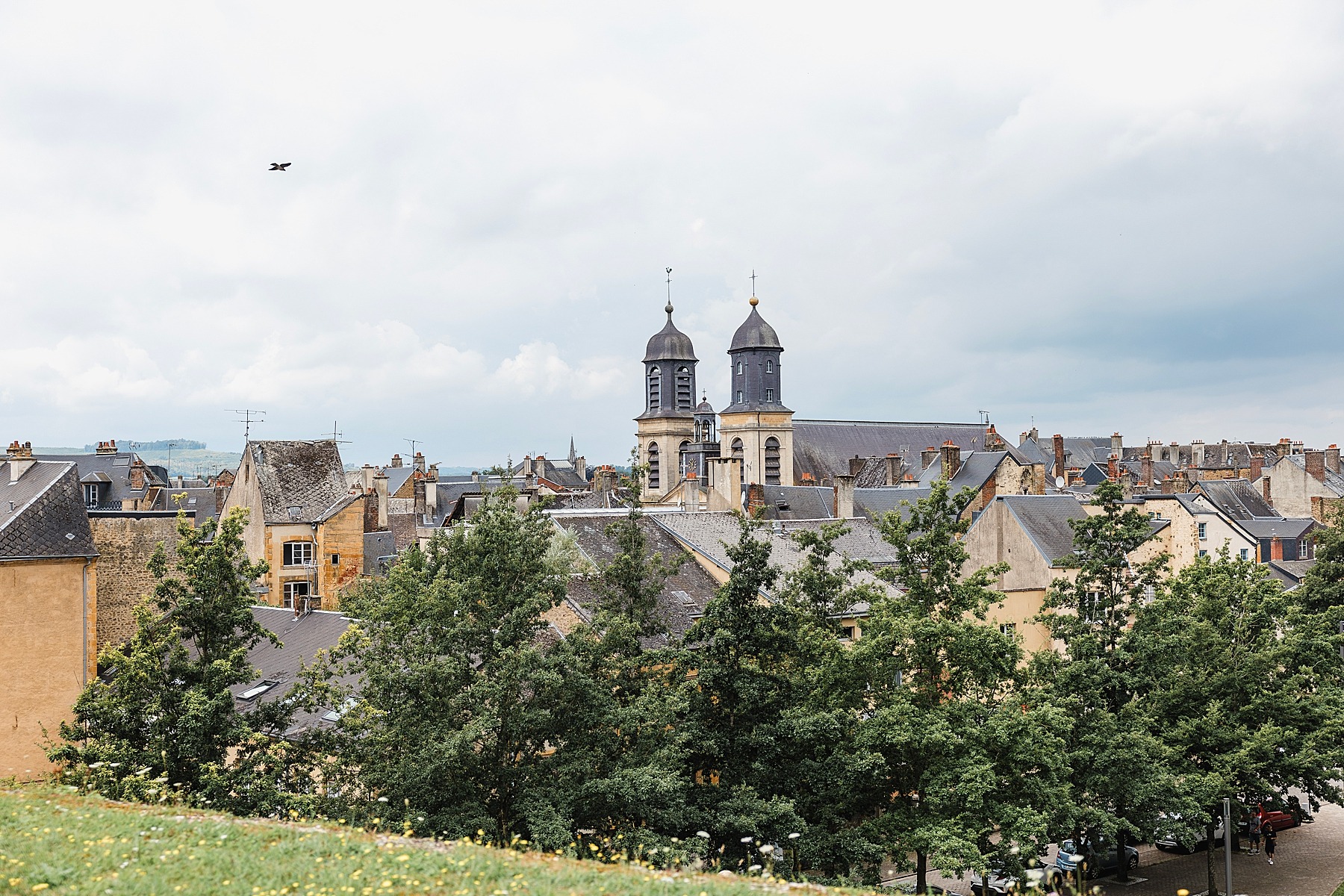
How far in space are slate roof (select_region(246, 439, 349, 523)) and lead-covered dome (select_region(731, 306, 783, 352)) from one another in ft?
164

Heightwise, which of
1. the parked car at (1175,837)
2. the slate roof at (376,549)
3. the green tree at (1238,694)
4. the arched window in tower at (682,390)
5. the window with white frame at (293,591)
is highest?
the arched window in tower at (682,390)

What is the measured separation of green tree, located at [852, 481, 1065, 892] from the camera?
21.7 m

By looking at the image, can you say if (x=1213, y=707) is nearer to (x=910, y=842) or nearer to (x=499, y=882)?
(x=910, y=842)

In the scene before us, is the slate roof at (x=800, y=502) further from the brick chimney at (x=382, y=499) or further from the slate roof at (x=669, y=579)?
the brick chimney at (x=382, y=499)

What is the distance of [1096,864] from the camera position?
28578 millimetres

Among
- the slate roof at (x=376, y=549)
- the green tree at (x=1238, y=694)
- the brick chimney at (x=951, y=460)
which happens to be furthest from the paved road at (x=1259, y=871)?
the brick chimney at (x=951, y=460)

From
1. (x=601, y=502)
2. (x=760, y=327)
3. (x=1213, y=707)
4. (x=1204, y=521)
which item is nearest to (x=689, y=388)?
(x=760, y=327)

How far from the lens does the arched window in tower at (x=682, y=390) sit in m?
96.1

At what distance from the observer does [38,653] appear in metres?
26.5

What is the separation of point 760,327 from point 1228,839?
6765 cm

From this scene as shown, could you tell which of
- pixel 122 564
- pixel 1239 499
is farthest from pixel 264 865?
pixel 1239 499

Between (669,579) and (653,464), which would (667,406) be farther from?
(669,579)

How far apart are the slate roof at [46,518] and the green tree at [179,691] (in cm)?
755

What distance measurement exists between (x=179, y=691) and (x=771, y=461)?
69.5 m
